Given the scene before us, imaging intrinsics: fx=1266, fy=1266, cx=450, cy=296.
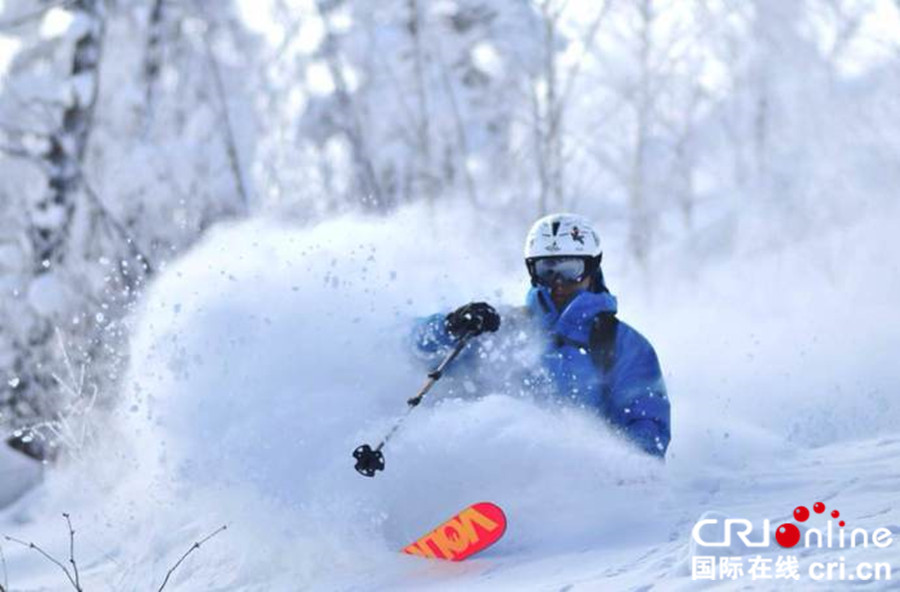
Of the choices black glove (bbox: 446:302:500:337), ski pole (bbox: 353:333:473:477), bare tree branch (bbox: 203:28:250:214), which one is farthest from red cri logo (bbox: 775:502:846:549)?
bare tree branch (bbox: 203:28:250:214)

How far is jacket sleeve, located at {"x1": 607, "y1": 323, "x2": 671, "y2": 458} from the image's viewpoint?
631 centimetres

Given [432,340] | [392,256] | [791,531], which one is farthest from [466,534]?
[392,256]

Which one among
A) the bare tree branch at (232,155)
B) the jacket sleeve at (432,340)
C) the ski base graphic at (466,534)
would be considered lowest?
the ski base graphic at (466,534)

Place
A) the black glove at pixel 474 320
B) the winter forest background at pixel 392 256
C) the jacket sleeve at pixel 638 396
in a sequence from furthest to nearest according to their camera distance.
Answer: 1. the black glove at pixel 474 320
2. the jacket sleeve at pixel 638 396
3. the winter forest background at pixel 392 256

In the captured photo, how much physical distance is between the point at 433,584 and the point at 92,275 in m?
8.74

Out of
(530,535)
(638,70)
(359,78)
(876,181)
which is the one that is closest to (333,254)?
(530,535)

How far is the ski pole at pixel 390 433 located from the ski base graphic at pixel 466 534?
0.40 meters

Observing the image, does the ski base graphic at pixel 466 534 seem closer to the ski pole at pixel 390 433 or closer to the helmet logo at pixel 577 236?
Answer: the ski pole at pixel 390 433

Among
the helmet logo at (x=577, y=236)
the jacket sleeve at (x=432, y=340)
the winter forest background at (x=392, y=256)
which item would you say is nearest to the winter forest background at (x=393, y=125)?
the winter forest background at (x=392, y=256)

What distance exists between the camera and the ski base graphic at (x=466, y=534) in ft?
18.2

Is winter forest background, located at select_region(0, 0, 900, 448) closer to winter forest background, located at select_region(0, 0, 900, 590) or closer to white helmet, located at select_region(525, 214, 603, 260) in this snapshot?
winter forest background, located at select_region(0, 0, 900, 590)

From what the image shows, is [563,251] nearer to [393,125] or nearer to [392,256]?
[392,256]

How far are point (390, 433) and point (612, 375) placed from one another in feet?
3.96

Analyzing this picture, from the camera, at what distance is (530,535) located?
5.75m
